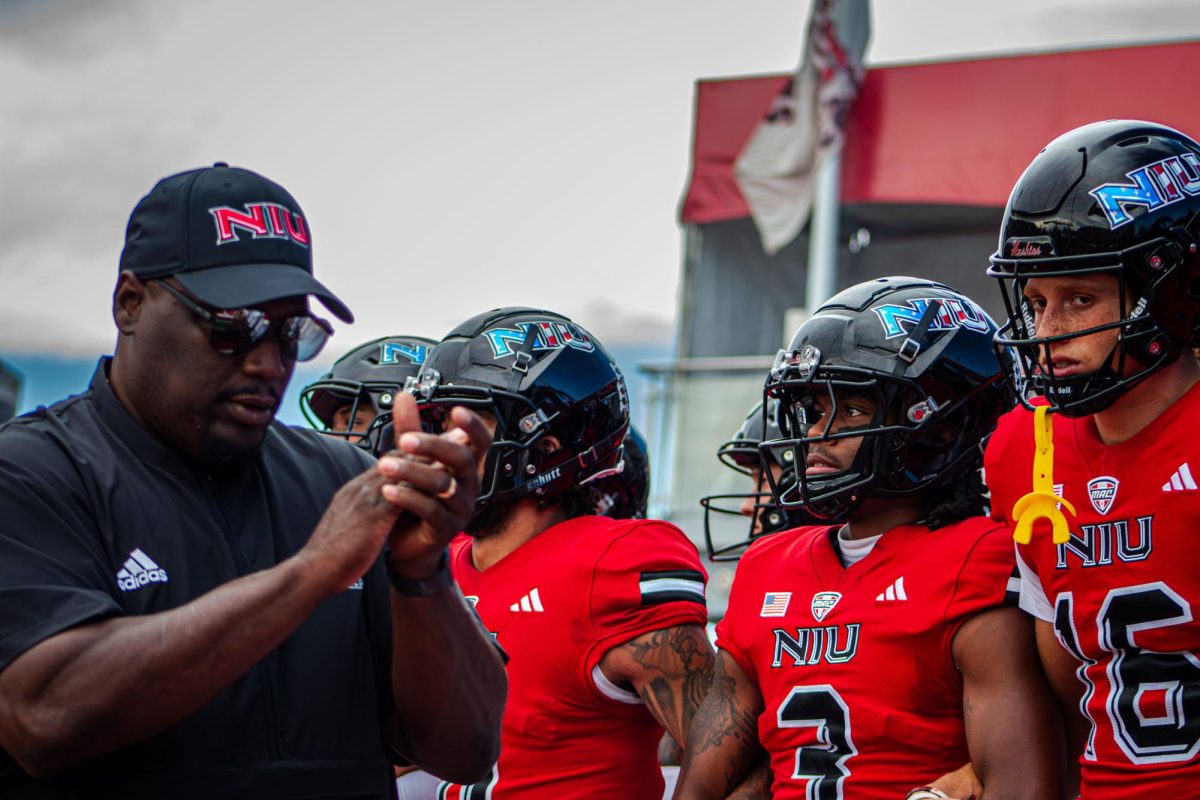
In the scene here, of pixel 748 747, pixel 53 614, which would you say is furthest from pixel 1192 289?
pixel 53 614

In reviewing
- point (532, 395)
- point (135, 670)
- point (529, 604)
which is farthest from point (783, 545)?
point (135, 670)

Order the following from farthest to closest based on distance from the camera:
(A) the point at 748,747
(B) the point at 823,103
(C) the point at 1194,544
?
(B) the point at 823,103, (A) the point at 748,747, (C) the point at 1194,544

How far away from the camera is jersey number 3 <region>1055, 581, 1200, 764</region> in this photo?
111 inches

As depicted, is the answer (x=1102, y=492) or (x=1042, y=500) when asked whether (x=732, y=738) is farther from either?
(x=1102, y=492)

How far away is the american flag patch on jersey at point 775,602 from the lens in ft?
11.9

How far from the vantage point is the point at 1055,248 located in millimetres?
3164

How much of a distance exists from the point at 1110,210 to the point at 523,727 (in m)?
1.90

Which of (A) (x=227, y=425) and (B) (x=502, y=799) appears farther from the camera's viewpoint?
(B) (x=502, y=799)

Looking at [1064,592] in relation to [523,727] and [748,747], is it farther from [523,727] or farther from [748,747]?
[523,727]

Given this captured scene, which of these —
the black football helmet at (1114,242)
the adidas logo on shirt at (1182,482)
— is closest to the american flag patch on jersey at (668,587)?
the black football helmet at (1114,242)

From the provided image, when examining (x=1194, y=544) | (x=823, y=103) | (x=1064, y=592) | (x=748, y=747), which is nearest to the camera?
(x=1194, y=544)

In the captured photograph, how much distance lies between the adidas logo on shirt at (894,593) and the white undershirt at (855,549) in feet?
0.59

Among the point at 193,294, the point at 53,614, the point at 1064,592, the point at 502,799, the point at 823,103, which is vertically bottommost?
the point at 502,799

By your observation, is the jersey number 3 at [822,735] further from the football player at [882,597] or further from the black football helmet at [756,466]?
the black football helmet at [756,466]
